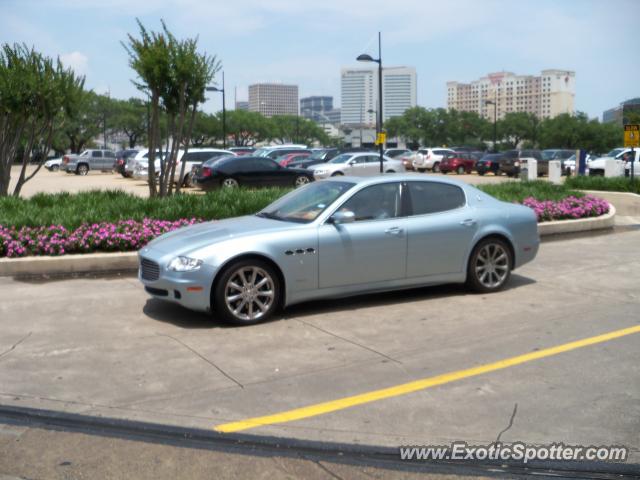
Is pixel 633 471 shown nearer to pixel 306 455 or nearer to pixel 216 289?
pixel 306 455

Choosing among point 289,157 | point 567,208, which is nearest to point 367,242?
point 567,208

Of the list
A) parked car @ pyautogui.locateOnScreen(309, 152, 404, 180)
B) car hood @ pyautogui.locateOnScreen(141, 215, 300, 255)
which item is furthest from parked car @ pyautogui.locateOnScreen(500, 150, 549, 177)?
car hood @ pyautogui.locateOnScreen(141, 215, 300, 255)

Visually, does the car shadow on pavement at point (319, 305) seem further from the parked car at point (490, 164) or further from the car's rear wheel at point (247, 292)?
the parked car at point (490, 164)

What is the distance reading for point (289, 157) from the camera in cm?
3925

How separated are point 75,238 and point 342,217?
15.3 feet

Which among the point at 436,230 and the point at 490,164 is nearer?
the point at 436,230

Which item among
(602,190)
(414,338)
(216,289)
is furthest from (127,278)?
(602,190)

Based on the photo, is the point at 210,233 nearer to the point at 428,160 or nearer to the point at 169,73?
the point at 169,73

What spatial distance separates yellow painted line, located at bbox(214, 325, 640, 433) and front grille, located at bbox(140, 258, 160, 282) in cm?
284

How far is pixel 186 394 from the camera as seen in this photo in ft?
17.7

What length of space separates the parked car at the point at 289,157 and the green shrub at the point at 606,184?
712 inches

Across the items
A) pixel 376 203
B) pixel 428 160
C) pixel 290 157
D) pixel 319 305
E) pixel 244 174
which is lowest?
pixel 319 305

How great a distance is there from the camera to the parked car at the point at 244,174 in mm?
24812

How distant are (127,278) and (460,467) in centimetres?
665
